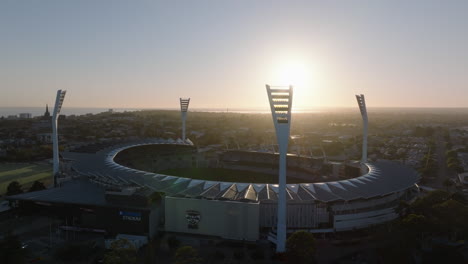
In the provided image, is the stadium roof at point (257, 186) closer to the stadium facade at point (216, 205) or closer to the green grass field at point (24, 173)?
the stadium facade at point (216, 205)

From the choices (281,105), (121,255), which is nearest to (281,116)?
(281,105)

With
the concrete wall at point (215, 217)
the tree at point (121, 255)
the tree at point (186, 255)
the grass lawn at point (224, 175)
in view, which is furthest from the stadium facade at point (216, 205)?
the grass lawn at point (224, 175)

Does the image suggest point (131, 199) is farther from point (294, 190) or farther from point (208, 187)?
point (294, 190)

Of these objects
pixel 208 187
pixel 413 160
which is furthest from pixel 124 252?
pixel 413 160

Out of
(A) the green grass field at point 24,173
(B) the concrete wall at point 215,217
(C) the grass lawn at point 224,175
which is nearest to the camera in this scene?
(B) the concrete wall at point 215,217

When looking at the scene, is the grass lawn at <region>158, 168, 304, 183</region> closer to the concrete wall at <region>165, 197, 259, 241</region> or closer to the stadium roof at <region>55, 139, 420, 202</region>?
the stadium roof at <region>55, 139, 420, 202</region>

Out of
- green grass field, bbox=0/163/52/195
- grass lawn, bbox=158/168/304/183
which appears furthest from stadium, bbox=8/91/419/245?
green grass field, bbox=0/163/52/195

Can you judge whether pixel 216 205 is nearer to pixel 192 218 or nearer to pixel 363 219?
pixel 192 218
